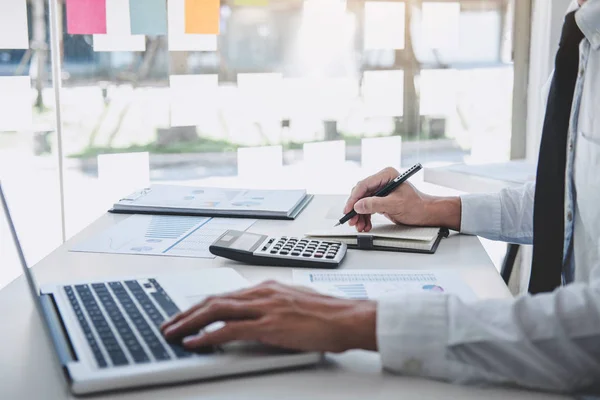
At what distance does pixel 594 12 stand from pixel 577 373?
651 mm

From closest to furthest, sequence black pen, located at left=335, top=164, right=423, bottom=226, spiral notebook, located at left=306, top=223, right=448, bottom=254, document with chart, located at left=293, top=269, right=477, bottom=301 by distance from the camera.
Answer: document with chart, located at left=293, top=269, right=477, bottom=301 < spiral notebook, located at left=306, top=223, right=448, bottom=254 < black pen, located at left=335, top=164, right=423, bottom=226

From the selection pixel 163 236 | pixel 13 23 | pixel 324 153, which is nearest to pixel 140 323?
pixel 163 236

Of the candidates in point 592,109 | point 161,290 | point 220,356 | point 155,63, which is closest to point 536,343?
point 220,356

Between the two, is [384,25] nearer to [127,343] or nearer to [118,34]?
[118,34]

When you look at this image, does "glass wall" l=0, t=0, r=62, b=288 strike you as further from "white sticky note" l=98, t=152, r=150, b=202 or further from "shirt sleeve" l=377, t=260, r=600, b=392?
"shirt sleeve" l=377, t=260, r=600, b=392

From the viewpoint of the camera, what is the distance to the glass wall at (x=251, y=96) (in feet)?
9.82

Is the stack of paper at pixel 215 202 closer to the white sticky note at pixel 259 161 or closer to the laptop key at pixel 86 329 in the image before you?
the laptop key at pixel 86 329

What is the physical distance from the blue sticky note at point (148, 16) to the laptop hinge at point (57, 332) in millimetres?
2179

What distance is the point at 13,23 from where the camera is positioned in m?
2.80

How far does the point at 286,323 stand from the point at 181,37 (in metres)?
2.47

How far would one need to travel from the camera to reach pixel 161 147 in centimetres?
318

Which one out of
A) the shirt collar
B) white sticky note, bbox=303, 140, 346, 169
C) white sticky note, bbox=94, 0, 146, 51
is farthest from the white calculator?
white sticky note, bbox=303, 140, 346, 169

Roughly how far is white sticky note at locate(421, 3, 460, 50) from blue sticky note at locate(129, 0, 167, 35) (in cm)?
116

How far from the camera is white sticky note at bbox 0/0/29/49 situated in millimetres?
2777
